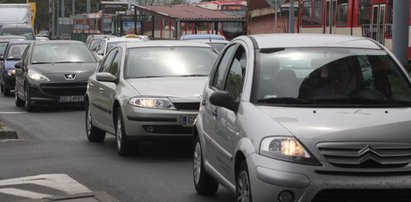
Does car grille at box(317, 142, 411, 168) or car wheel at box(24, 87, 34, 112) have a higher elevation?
car grille at box(317, 142, 411, 168)

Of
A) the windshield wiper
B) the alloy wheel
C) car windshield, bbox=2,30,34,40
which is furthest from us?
car windshield, bbox=2,30,34,40

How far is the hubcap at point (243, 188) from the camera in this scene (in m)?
6.06

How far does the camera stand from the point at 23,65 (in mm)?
19031

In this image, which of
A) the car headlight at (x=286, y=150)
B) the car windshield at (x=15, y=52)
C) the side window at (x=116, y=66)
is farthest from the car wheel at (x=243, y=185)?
the car windshield at (x=15, y=52)

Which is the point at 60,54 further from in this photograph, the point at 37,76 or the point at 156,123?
the point at 156,123

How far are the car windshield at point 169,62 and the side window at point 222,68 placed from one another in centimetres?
354

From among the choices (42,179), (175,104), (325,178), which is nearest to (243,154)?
(325,178)

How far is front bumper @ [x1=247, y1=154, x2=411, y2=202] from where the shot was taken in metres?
5.61

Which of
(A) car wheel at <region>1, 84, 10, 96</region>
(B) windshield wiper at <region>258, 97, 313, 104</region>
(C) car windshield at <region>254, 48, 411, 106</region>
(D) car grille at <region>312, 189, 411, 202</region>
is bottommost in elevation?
(A) car wheel at <region>1, 84, 10, 96</region>

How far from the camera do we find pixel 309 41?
23.2ft

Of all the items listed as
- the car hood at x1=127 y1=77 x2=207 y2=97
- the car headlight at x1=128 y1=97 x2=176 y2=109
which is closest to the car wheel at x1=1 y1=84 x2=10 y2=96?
the car hood at x1=127 y1=77 x2=207 y2=97

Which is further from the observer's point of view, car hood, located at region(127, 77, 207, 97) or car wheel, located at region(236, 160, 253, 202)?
car hood, located at region(127, 77, 207, 97)

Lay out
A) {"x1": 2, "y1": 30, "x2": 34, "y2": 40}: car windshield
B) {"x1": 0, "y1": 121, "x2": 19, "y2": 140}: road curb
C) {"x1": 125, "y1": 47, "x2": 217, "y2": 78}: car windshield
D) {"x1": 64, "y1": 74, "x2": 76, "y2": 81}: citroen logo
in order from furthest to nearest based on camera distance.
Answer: {"x1": 2, "y1": 30, "x2": 34, "y2": 40}: car windshield
{"x1": 64, "y1": 74, "x2": 76, "y2": 81}: citroen logo
{"x1": 0, "y1": 121, "x2": 19, "y2": 140}: road curb
{"x1": 125, "y1": 47, "x2": 217, "y2": 78}: car windshield

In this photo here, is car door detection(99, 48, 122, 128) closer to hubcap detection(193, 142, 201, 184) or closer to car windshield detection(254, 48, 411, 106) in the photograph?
hubcap detection(193, 142, 201, 184)
